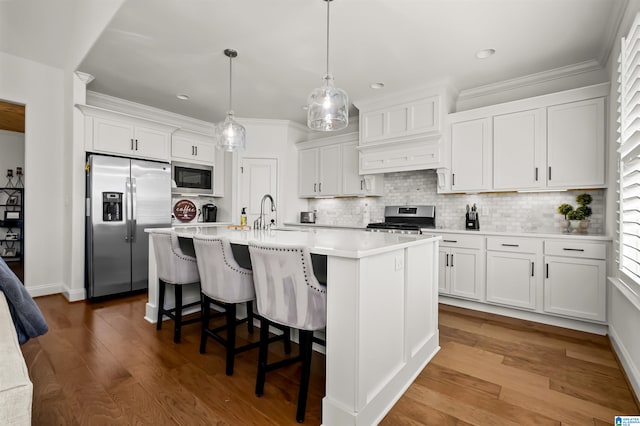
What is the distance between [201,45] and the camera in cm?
303

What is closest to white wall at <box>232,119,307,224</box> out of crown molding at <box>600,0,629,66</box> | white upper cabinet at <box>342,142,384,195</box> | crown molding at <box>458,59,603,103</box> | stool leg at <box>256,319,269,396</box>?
white upper cabinet at <box>342,142,384,195</box>

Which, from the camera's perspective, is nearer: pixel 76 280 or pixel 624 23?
pixel 624 23

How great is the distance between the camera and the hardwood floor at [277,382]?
1701 millimetres

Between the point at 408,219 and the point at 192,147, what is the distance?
3586 mm

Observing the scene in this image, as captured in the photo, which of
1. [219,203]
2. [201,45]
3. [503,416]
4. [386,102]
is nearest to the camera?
[503,416]

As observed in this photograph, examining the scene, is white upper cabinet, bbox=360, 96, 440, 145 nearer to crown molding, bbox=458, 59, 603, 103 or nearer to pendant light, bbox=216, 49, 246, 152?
crown molding, bbox=458, 59, 603, 103

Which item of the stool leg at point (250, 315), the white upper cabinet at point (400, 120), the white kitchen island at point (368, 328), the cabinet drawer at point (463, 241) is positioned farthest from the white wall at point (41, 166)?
the cabinet drawer at point (463, 241)

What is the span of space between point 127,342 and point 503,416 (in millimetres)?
2737

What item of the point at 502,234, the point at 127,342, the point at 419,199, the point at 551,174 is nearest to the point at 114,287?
the point at 127,342

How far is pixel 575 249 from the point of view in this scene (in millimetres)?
2928

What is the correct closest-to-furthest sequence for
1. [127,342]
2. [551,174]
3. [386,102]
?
[127,342] → [551,174] → [386,102]

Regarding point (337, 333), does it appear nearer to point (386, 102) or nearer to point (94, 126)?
point (386, 102)

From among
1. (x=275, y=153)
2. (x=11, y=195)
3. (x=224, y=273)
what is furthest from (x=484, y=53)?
(x=11, y=195)

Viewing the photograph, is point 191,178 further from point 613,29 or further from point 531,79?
point 613,29
